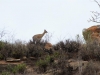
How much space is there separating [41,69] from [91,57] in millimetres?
3508

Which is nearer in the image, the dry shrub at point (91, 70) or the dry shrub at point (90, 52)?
the dry shrub at point (91, 70)

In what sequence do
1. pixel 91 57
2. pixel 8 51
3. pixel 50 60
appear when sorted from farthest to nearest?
pixel 8 51, pixel 91 57, pixel 50 60

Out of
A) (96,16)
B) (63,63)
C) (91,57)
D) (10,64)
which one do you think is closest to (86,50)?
(91,57)

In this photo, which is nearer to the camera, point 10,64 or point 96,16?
point 96,16

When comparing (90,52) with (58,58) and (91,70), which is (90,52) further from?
(91,70)

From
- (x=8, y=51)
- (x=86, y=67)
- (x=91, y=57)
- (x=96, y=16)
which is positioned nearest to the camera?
(x=96, y=16)

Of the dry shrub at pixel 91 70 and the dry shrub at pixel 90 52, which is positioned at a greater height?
the dry shrub at pixel 90 52

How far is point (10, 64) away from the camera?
54.1 ft

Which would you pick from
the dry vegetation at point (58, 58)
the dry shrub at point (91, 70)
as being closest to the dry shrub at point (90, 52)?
the dry vegetation at point (58, 58)

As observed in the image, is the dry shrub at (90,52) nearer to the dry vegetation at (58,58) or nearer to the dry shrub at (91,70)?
the dry vegetation at (58,58)

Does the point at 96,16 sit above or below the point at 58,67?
above

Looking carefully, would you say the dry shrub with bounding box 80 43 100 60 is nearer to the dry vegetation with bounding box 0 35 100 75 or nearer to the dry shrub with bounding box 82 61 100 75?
the dry vegetation with bounding box 0 35 100 75

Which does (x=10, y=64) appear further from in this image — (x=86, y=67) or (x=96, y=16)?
(x=96, y=16)

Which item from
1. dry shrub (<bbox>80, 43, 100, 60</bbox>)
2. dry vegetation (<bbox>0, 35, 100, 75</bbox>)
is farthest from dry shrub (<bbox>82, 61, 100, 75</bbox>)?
dry shrub (<bbox>80, 43, 100, 60</bbox>)
